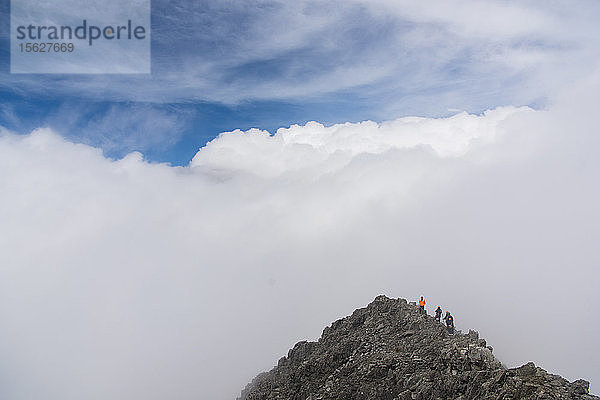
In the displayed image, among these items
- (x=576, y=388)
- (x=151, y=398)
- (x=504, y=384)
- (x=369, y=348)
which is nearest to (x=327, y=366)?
(x=369, y=348)

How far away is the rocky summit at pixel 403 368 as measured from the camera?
113ft

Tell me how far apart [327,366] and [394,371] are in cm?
1097

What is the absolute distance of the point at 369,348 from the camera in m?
52.4

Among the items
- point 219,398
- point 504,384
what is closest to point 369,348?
point 504,384

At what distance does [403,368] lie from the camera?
44.6 metres

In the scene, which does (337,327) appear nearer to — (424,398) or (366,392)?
(366,392)

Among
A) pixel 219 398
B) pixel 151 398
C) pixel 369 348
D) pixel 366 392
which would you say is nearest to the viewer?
pixel 366 392

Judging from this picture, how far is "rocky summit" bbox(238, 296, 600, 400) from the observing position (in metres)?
34.6

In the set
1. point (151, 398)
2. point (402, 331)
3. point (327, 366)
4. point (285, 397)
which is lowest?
point (151, 398)

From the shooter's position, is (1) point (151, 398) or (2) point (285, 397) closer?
(2) point (285, 397)

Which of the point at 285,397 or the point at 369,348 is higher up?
the point at 369,348

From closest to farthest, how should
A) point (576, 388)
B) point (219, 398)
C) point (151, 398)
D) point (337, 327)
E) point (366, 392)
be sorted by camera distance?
point (576, 388)
point (366, 392)
point (337, 327)
point (219, 398)
point (151, 398)

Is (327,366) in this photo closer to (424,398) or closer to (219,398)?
(424,398)

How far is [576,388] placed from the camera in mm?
33844
